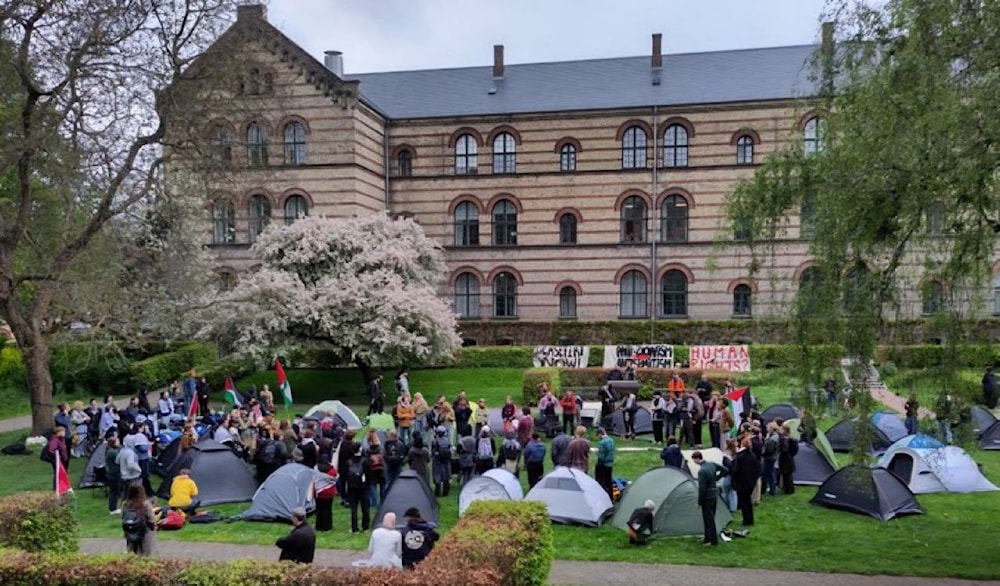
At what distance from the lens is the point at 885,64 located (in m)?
9.22

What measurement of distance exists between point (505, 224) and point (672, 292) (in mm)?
8984

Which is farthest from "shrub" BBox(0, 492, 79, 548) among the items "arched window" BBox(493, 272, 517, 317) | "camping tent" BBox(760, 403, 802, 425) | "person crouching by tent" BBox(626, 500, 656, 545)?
"arched window" BBox(493, 272, 517, 317)

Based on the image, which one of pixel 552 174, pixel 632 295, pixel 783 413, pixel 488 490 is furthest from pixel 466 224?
pixel 488 490

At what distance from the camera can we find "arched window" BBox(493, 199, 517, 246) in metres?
37.2

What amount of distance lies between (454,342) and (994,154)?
22.2 m

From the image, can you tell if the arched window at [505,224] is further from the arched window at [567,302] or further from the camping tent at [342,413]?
the camping tent at [342,413]

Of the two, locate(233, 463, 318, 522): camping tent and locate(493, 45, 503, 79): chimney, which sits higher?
locate(493, 45, 503, 79): chimney

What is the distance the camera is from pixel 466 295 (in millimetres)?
37688

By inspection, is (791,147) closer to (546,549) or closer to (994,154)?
(994,154)

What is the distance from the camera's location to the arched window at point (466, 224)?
123 ft

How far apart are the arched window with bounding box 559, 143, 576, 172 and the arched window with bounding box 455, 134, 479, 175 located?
4.32 meters

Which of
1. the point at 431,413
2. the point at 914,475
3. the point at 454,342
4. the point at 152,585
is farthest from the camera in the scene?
→ the point at 454,342

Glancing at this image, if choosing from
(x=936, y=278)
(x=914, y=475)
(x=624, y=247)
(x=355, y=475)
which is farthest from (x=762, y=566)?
(x=624, y=247)

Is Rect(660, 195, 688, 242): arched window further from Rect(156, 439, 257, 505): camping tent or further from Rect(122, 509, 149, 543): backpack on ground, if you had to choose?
Rect(122, 509, 149, 543): backpack on ground
